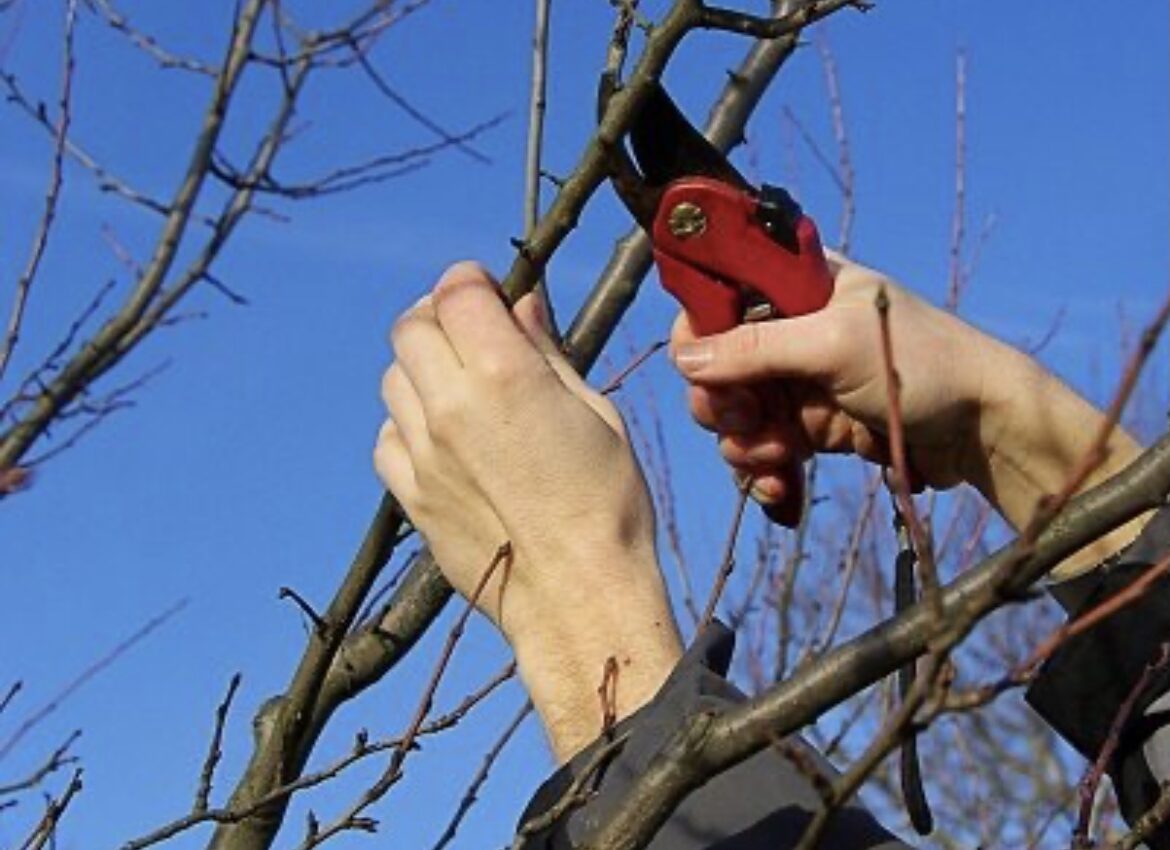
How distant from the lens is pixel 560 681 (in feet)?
5.00

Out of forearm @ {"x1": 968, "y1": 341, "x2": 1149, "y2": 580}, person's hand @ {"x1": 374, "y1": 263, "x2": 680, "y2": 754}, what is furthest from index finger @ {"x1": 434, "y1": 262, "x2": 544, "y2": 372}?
forearm @ {"x1": 968, "y1": 341, "x2": 1149, "y2": 580}

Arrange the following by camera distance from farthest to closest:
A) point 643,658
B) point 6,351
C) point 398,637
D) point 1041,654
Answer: point 6,351
point 398,637
point 643,658
point 1041,654

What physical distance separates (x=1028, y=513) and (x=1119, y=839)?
44cm

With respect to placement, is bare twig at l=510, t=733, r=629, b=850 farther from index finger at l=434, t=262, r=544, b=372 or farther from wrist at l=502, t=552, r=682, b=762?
index finger at l=434, t=262, r=544, b=372

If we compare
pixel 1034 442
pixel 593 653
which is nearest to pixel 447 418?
pixel 593 653

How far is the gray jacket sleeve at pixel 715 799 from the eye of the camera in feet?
4.47

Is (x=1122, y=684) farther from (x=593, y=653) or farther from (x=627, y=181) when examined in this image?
(x=627, y=181)

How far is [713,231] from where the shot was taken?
72.9 inches

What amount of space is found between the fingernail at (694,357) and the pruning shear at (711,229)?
0.22 feet

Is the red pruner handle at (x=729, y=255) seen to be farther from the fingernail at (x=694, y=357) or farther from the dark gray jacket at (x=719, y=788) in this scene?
the dark gray jacket at (x=719, y=788)

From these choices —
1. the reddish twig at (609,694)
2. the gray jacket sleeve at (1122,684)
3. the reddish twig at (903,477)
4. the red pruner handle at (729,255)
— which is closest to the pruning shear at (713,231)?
the red pruner handle at (729,255)

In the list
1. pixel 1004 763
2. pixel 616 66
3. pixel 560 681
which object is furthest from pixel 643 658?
pixel 1004 763

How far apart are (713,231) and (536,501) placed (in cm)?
40

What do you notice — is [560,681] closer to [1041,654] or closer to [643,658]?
[643,658]
